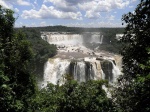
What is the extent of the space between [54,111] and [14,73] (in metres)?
2.82

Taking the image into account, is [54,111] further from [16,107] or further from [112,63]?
[112,63]

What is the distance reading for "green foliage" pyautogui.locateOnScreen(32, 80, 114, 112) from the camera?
13.0 metres

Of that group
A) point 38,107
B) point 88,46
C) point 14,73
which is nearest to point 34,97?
point 38,107

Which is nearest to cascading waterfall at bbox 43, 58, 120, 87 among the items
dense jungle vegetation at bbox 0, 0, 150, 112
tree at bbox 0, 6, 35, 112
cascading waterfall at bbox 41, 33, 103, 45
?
dense jungle vegetation at bbox 0, 0, 150, 112

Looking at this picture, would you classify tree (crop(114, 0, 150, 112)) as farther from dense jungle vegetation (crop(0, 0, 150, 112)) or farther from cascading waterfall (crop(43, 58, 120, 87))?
cascading waterfall (crop(43, 58, 120, 87))

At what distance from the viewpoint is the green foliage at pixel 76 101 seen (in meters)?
13.0

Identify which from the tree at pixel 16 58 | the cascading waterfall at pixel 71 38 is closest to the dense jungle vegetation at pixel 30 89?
the tree at pixel 16 58

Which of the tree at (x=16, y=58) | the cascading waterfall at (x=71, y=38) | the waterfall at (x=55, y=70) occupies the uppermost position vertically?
the tree at (x=16, y=58)

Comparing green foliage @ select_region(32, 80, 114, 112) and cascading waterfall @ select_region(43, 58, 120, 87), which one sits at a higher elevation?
green foliage @ select_region(32, 80, 114, 112)

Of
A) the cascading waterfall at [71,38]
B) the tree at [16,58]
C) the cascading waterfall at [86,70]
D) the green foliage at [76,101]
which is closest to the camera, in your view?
the tree at [16,58]

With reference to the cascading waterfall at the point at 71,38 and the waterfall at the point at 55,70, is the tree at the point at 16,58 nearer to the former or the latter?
the waterfall at the point at 55,70

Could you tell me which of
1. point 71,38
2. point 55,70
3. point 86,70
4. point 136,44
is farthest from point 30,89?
point 71,38

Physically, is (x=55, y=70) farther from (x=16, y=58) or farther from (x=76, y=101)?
(x=16, y=58)

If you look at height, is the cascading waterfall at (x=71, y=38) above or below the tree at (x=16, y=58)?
below
